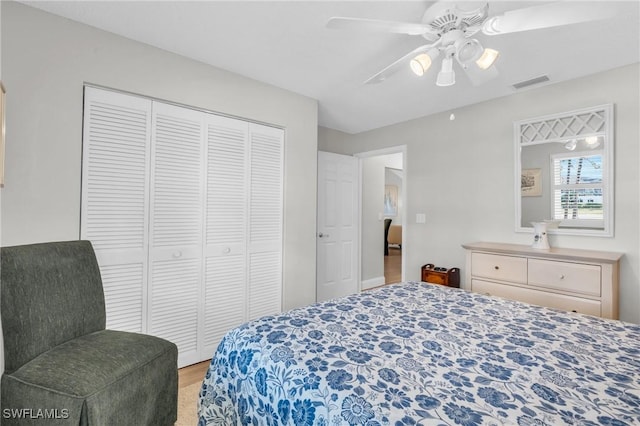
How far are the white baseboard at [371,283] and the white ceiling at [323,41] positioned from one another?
2966 millimetres

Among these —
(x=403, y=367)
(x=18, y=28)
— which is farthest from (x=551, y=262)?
(x=18, y=28)

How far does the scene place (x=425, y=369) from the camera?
1.06 meters

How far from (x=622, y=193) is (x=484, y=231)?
44.0 inches

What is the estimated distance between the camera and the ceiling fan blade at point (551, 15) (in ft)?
4.15

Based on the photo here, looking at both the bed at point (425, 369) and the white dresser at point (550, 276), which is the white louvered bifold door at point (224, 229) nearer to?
the bed at point (425, 369)

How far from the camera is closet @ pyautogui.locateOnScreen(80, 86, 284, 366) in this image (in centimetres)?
213

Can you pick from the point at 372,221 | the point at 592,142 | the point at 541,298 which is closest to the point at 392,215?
the point at 372,221

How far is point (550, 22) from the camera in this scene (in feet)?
4.54

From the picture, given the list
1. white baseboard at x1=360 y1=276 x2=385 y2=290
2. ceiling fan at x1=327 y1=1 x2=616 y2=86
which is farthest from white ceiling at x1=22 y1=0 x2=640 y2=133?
white baseboard at x1=360 y1=276 x2=385 y2=290

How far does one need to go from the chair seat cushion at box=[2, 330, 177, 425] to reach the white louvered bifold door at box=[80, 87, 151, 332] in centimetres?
50

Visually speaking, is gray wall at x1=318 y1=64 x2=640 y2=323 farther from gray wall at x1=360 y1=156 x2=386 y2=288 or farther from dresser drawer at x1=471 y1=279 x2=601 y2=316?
gray wall at x1=360 y1=156 x2=386 y2=288

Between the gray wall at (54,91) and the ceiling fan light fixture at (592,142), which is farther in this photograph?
the ceiling fan light fixture at (592,142)

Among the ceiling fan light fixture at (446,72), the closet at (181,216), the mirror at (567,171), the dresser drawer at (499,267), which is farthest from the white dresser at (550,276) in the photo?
the closet at (181,216)

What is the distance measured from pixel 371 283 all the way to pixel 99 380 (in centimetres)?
414
